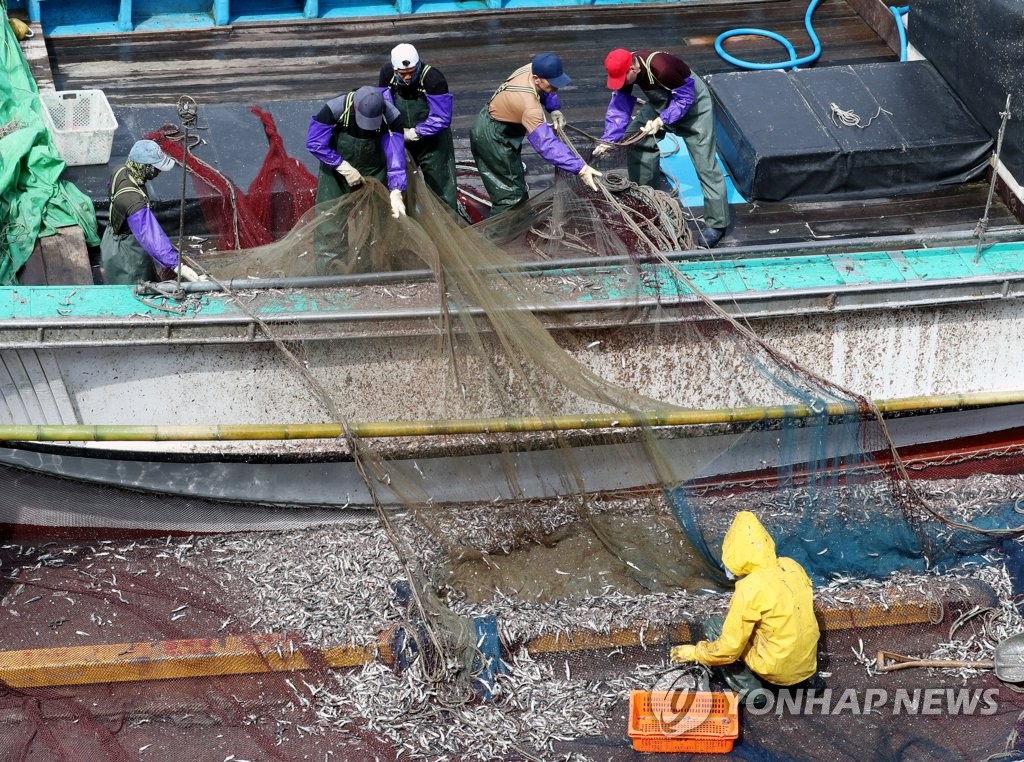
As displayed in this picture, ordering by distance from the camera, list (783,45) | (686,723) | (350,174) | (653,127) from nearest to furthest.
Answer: (686,723) < (350,174) < (653,127) < (783,45)

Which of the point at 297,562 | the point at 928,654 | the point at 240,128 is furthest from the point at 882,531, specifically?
the point at 240,128

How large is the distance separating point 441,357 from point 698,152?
7.69ft

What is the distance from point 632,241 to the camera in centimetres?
660

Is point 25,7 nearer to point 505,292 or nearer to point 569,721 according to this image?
point 505,292

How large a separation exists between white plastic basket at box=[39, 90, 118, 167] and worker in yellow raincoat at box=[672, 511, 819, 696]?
4833mm

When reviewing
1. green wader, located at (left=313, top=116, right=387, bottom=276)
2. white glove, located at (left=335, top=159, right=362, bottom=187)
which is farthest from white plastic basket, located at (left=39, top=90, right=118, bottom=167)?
white glove, located at (left=335, top=159, right=362, bottom=187)

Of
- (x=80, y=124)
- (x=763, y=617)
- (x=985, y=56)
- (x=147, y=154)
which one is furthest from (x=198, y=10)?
(x=763, y=617)

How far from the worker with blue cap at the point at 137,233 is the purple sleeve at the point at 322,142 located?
89cm

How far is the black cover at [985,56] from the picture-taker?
725 cm

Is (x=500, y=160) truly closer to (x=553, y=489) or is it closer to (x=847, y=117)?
(x=553, y=489)

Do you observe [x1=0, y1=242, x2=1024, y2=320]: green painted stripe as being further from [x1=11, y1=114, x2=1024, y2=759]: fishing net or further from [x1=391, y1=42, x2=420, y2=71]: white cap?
[x1=391, y1=42, x2=420, y2=71]: white cap

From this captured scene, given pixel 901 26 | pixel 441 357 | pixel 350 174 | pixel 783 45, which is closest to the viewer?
pixel 441 357

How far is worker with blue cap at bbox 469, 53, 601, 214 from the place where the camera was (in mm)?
6668

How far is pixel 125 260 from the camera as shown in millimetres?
6488
